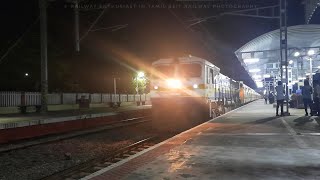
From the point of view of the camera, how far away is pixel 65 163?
10.8 m

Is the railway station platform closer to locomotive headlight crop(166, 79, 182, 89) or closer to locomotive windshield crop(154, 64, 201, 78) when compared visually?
locomotive headlight crop(166, 79, 182, 89)

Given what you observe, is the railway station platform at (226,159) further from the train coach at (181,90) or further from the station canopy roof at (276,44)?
the station canopy roof at (276,44)

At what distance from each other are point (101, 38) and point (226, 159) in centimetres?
3426

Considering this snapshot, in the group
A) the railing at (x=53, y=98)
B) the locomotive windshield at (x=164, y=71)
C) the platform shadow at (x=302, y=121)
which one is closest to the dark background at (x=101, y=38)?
the railing at (x=53, y=98)

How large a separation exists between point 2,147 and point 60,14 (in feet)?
77.7

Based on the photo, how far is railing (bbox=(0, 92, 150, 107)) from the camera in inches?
1016

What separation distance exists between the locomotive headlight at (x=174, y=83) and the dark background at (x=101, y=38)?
585cm

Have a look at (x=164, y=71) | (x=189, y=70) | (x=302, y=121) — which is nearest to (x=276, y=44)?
(x=189, y=70)

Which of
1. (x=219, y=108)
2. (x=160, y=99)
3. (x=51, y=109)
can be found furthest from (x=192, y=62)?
(x=51, y=109)

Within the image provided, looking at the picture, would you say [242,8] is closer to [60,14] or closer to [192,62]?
[192,62]

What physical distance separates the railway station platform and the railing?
53.1ft

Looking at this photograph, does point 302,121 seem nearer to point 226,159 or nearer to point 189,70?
point 189,70

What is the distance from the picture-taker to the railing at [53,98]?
2581 centimetres

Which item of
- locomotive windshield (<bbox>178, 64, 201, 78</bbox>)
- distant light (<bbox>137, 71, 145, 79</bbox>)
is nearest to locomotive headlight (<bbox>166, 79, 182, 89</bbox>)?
locomotive windshield (<bbox>178, 64, 201, 78</bbox>)
